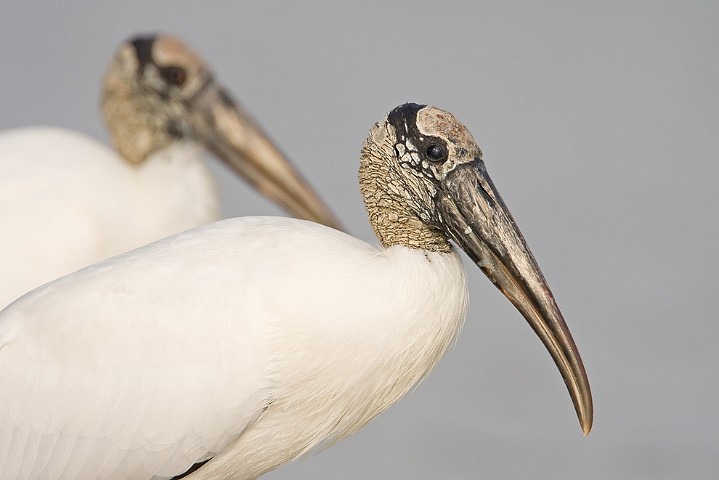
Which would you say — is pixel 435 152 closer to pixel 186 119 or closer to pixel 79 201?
pixel 79 201

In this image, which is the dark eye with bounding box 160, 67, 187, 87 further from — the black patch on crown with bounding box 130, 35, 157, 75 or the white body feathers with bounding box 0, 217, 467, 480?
the white body feathers with bounding box 0, 217, 467, 480

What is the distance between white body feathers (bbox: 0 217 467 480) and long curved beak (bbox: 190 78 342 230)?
A: 256 cm

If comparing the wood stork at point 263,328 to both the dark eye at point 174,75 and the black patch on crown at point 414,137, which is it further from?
the dark eye at point 174,75

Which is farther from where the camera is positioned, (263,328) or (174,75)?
(174,75)

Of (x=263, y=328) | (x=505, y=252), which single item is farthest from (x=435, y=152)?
(x=263, y=328)

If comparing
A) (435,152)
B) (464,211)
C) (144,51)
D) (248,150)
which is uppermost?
(144,51)

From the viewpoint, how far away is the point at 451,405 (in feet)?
28.5

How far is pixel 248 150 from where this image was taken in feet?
22.5

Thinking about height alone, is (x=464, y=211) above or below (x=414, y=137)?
below

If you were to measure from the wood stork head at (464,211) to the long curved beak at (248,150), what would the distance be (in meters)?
2.65

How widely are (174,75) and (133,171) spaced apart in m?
0.52

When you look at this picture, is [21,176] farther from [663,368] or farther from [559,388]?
[663,368]

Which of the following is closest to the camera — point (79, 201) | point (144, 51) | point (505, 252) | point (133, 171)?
point (505, 252)

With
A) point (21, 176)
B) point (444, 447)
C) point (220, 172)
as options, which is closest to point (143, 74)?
point (21, 176)
